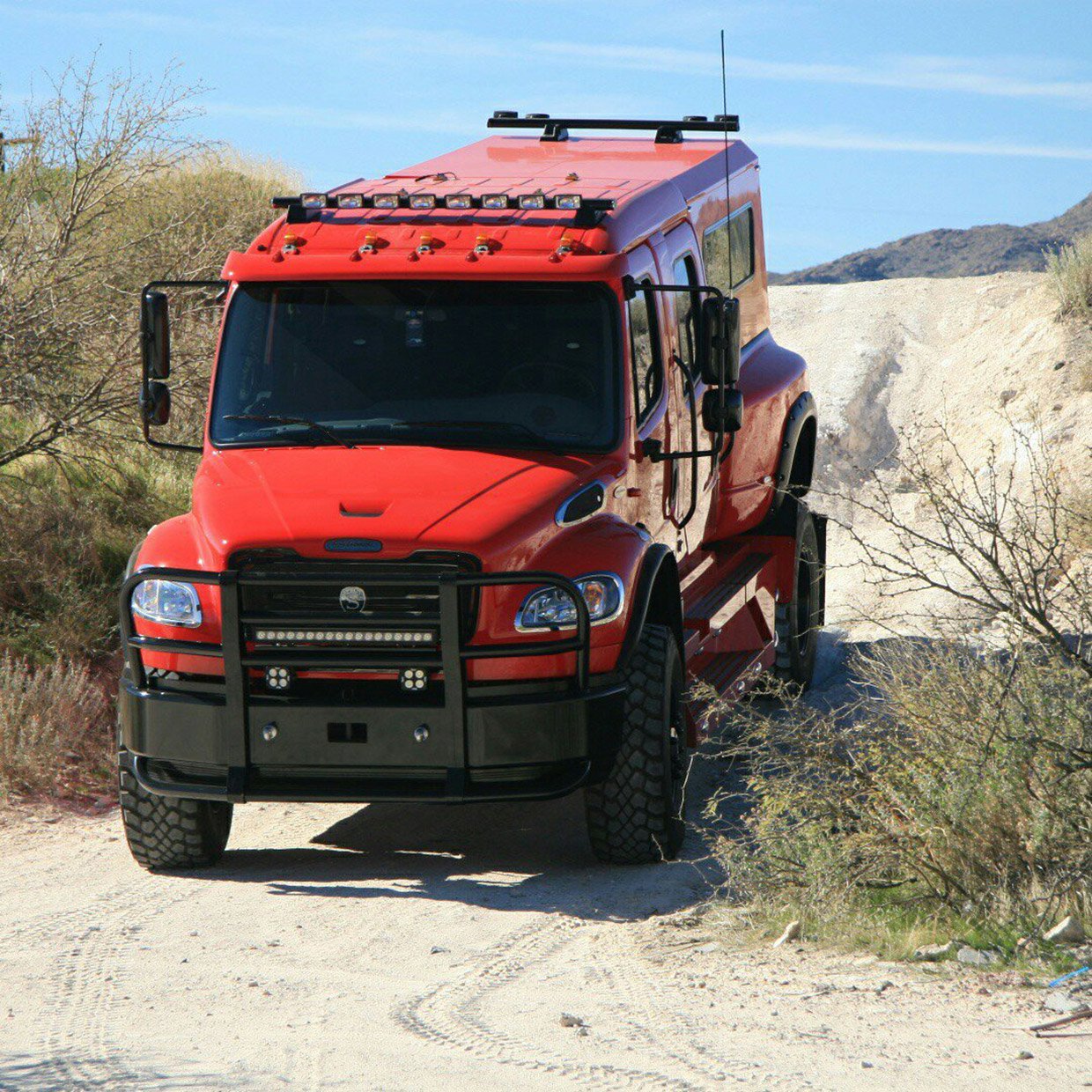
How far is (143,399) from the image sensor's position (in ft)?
24.2

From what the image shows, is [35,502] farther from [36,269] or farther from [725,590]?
[725,590]

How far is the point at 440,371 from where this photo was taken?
22.3 ft

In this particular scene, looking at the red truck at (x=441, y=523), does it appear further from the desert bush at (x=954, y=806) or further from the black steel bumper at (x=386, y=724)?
the desert bush at (x=954, y=806)

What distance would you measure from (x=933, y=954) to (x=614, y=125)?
6.67m

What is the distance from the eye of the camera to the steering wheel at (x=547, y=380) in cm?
679

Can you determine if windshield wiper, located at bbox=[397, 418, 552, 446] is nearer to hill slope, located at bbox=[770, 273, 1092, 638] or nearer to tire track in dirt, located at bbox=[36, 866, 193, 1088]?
tire track in dirt, located at bbox=[36, 866, 193, 1088]

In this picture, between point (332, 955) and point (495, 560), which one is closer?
point (332, 955)

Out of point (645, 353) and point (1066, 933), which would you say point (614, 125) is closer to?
point (645, 353)

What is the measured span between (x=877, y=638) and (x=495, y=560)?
6783mm

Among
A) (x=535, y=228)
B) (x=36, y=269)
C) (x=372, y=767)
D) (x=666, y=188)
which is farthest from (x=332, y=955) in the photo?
(x=36, y=269)

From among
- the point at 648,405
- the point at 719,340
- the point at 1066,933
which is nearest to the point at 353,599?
the point at 648,405

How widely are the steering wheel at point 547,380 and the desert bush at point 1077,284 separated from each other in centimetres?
1415

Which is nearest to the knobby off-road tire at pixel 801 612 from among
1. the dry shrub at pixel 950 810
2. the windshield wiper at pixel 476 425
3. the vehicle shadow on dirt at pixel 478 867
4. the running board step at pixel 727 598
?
the running board step at pixel 727 598

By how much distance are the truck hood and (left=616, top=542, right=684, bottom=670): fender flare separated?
1.42 feet
